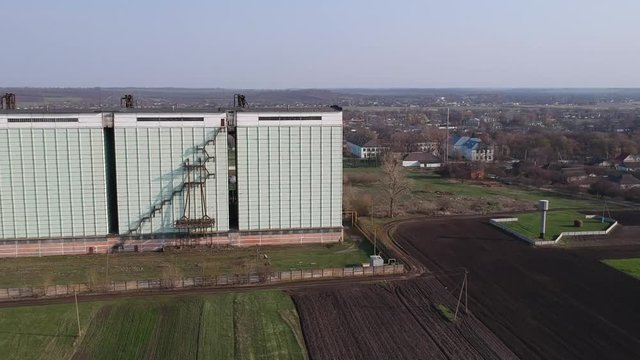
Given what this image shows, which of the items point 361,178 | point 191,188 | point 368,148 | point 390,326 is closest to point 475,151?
point 368,148

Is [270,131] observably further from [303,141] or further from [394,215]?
[394,215]

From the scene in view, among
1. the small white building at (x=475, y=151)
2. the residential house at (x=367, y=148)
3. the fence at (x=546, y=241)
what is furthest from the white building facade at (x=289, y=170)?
the small white building at (x=475, y=151)

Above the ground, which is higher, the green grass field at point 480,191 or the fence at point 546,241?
the fence at point 546,241

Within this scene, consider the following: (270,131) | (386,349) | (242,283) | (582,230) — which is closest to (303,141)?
(270,131)

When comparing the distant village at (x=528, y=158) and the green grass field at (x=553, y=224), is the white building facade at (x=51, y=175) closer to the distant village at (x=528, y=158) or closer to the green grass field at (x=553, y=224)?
the green grass field at (x=553, y=224)

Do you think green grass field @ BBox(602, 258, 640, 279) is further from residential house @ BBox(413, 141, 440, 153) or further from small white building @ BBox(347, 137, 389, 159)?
residential house @ BBox(413, 141, 440, 153)

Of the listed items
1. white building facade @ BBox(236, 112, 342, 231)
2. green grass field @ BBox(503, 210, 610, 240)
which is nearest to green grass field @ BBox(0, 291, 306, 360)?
white building facade @ BBox(236, 112, 342, 231)
